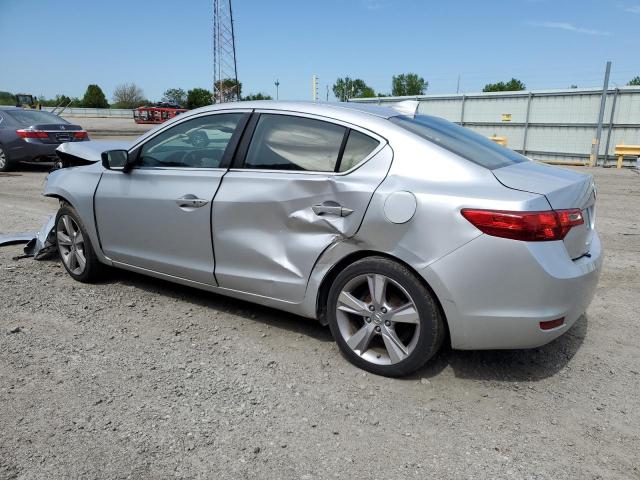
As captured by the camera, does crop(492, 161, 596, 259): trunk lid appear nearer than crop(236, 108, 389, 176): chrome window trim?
Yes

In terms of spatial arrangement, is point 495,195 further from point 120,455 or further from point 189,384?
point 120,455

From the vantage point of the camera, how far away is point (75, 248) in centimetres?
470

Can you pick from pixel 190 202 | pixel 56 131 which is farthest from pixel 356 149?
pixel 56 131

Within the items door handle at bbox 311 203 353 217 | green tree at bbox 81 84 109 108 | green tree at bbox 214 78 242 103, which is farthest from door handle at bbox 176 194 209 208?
green tree at bbox 81 84 109 108

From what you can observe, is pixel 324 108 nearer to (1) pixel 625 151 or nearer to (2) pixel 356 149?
(2) pixel 356 149

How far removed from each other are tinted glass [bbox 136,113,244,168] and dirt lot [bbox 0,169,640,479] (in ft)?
3.91

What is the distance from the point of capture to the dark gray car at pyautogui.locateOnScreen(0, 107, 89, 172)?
12242 millimetres

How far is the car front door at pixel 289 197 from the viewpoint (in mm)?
3082

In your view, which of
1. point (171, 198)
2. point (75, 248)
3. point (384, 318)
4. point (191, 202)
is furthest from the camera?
point (75, 248)

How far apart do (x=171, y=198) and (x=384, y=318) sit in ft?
6.04

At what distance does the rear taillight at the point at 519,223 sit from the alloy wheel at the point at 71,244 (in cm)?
352

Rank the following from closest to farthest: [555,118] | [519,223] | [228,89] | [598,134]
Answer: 1. [519,223]
2. [598,134]
3. [555,118]
4. [228,89]

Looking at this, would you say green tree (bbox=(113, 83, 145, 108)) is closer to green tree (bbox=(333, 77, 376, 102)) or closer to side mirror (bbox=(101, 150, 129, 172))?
green tree (bbox=(333, 77, 376, 102))

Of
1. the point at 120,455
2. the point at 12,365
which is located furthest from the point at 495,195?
the point at 12,365
